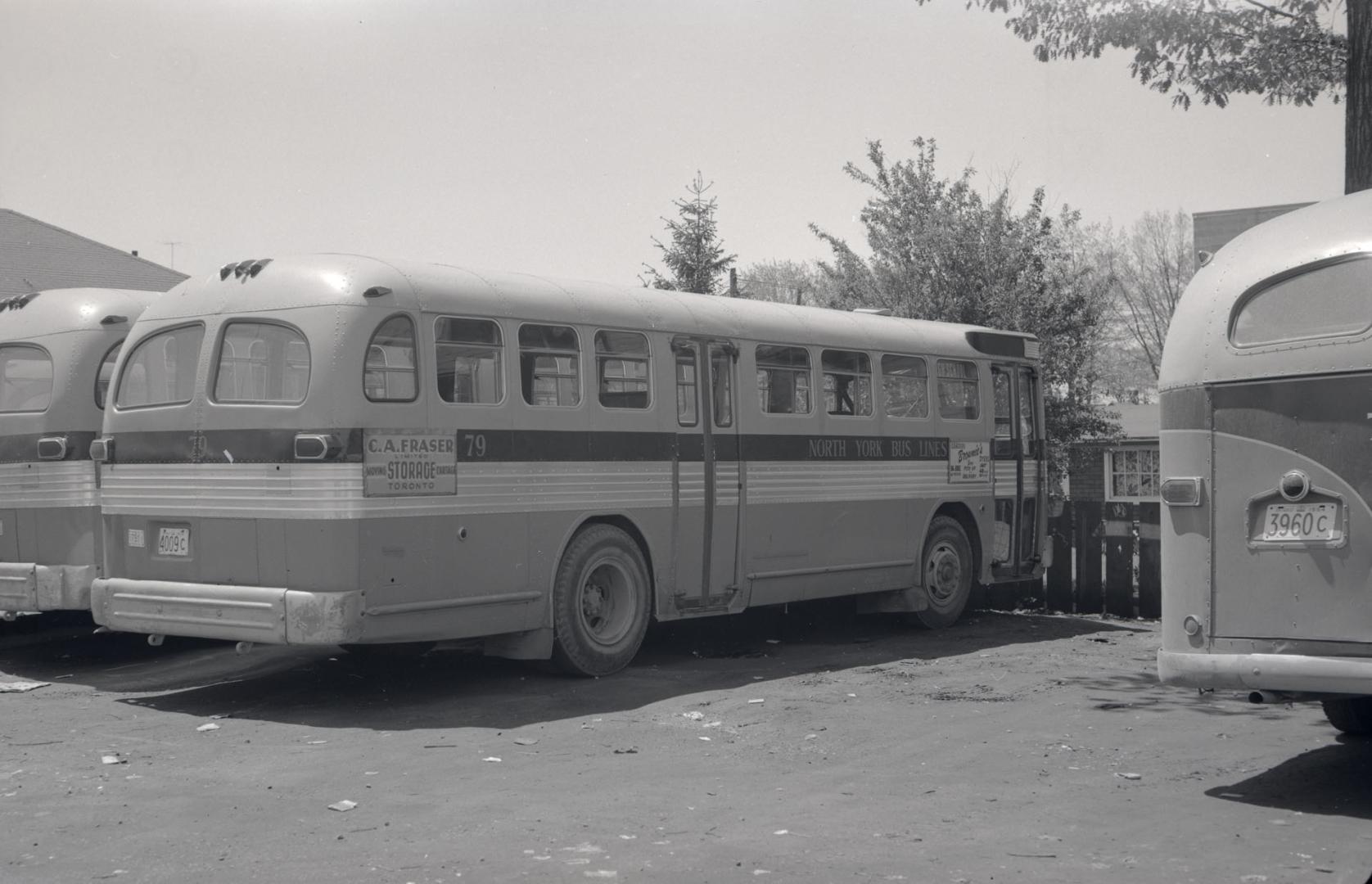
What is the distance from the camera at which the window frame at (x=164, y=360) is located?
10.1 m

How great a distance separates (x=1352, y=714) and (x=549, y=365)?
18.3 feet

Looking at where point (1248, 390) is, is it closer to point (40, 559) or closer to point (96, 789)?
point (96, 789)

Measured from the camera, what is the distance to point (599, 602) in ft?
37.0

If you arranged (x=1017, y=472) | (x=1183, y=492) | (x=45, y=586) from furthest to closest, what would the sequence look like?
(x=1017, y=472), (x=45, y=586), (x=1183, y=492)

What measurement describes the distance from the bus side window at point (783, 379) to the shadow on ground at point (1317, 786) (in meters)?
5.54

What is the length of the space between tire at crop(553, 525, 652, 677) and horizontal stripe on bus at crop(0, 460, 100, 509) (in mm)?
3686

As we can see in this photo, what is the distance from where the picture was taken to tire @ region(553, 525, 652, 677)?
10.9m

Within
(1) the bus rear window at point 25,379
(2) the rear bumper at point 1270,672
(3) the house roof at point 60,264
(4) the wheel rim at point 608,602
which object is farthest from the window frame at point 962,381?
(3) the house roof at point 60,264

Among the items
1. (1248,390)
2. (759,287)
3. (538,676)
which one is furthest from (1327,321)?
(759,287)

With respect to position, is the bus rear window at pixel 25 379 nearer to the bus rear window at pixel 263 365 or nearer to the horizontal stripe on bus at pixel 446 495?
the horizontal stripe on bus at pixel 446 495

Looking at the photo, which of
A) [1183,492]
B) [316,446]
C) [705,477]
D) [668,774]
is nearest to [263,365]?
[316,446]

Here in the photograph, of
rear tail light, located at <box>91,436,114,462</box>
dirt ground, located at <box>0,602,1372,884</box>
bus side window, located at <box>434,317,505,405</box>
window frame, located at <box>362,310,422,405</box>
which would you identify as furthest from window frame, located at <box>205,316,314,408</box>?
dirt ground, located at <box>0,602,1372,884</box>

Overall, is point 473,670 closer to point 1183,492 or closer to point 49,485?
point 49,485

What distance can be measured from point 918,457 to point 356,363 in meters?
6.60
